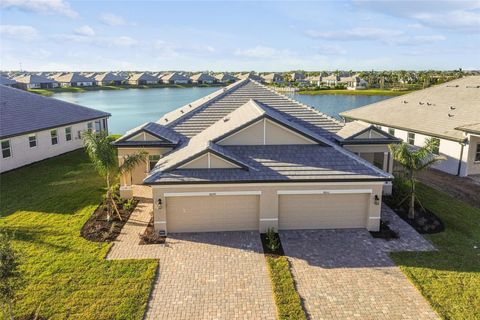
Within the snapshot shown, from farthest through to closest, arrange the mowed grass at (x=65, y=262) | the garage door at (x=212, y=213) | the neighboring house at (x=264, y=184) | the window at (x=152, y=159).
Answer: the window at (x=152, y=159) → the garage door at (x=212, y=213) → the neighboring house at (x=264, y=184) → the mowed grass at (x=65, y=262)

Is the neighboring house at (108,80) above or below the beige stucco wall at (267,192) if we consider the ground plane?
above

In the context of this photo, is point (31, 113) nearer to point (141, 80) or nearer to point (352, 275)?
point (352, 275)

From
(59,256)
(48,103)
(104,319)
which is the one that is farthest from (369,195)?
(48,103)

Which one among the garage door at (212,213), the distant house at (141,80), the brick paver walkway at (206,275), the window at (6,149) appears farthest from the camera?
the distant house at (141,80)

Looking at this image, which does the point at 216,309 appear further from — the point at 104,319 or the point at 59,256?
the point at 59,256

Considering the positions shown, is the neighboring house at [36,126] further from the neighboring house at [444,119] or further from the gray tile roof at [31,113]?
the neighboring house at [444,119]

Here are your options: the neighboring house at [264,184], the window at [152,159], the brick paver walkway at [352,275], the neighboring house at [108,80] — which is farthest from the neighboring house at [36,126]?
the neighboring house at [108,80]
